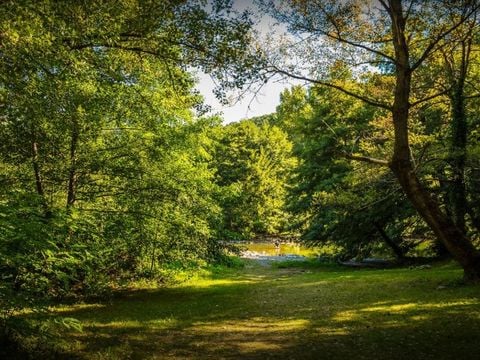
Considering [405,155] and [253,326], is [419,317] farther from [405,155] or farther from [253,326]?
[405,155]

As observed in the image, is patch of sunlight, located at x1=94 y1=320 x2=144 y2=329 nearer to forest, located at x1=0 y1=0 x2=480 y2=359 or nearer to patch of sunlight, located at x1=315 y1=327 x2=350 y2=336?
forest, located at x1=0 y1=0 x2=480 y2=359

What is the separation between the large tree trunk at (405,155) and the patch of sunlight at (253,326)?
435 centimetres

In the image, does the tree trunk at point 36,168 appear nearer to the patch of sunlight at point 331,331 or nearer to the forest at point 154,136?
the forest at point 154,136

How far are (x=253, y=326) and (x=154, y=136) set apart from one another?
717cm

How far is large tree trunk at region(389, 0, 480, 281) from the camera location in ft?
35.7

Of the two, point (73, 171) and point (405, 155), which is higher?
point (73, 171)

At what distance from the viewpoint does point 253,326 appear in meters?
Result: 9.93

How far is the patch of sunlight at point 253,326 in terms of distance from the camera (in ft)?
31.3

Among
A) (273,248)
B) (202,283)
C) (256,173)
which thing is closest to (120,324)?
(202,283)

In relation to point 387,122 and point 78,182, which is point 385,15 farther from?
point 78,182

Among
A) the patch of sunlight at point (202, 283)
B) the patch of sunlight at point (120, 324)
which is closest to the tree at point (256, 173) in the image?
the patch of sunlight at point (202, 283)

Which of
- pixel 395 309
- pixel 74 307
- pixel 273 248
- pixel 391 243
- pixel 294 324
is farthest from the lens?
pixel 273 248

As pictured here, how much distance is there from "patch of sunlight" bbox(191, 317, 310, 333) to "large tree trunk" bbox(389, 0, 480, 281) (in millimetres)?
4346

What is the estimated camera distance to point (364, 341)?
8047 millimetres
